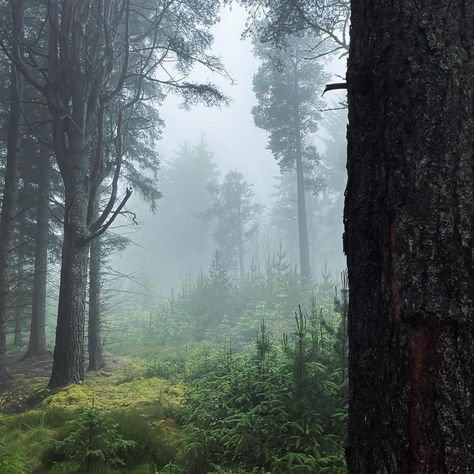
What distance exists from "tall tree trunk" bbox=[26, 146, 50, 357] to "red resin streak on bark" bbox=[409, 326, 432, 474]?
Answer: 38.2 ft

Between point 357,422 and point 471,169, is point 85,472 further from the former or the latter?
point 471,169

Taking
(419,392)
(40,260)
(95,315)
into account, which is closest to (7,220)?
(40,260)

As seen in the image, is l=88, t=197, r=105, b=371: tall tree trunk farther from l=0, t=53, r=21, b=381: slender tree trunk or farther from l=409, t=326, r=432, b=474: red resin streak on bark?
l=409, t=326, r=432, b=474: red resin streak on bark

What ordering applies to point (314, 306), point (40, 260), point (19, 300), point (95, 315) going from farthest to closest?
point (19, 300) → point (40, 260) → point (95, 315) → point (314, 306)

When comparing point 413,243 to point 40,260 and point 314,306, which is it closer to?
point 314,306

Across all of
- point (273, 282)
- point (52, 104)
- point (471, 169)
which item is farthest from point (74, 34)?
point (273, 282)

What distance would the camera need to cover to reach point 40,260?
11398 millimetres

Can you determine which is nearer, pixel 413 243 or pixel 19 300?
pixel 413 243

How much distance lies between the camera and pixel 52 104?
25.7ft

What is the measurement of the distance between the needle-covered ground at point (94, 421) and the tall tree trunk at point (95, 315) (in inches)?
54.1

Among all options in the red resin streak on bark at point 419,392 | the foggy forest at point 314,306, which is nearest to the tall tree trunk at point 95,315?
the foggy forest at point 314,306

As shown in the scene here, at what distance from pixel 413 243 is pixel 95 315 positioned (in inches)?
422

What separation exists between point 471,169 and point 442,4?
0.56 meters

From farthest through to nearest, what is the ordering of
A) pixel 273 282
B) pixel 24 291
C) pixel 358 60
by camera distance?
1. pixel 273 282
2. pixel 24 291
3. pixel 358 60
